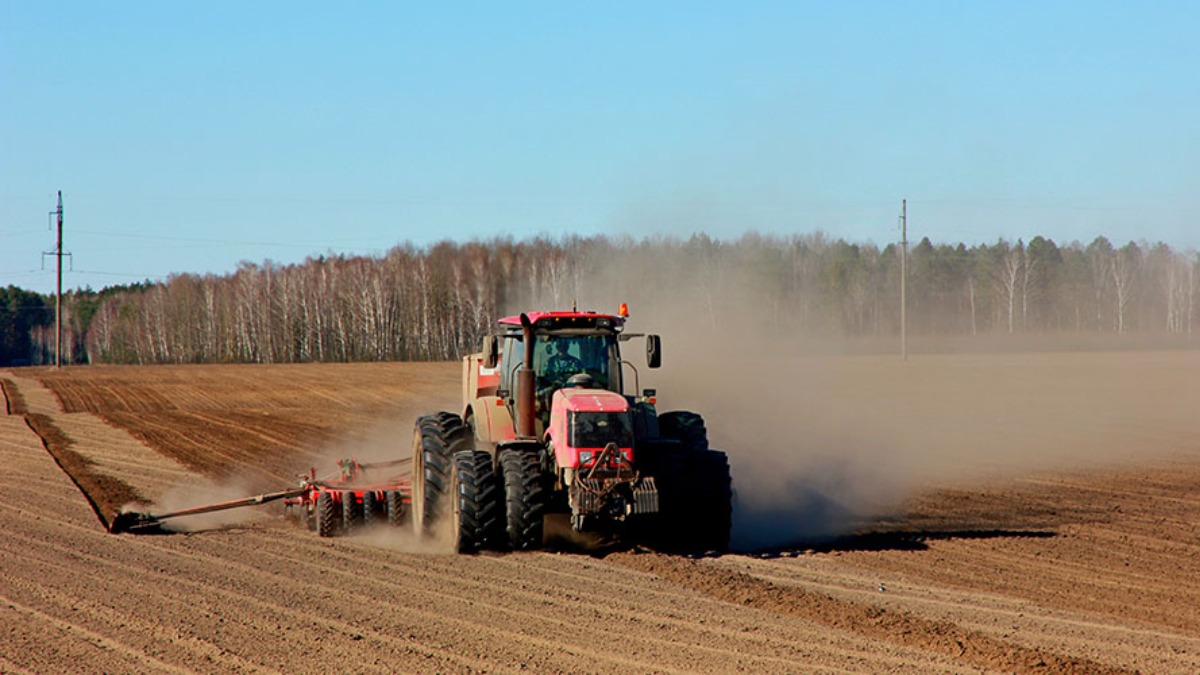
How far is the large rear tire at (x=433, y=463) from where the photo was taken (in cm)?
1416

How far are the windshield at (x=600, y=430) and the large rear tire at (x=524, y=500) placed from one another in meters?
0.53

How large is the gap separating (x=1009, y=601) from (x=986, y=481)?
10.6 metres

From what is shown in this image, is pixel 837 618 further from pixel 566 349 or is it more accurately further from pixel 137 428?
pixel 137 428

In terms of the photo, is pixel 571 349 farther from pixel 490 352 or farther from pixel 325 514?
pixel 325 514

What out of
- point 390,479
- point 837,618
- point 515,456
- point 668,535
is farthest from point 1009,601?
point 390,479

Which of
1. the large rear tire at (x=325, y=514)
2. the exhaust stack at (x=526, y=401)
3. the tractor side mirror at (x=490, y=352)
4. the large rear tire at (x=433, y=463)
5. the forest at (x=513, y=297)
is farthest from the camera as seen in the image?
the forest at (x=513, y=297)

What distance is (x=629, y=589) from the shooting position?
37.8ft

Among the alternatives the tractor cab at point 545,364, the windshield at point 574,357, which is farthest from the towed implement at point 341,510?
the windshield at point 574,357

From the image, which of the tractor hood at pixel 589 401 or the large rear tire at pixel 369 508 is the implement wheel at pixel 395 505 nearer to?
the large rear tire at pixel 369 508

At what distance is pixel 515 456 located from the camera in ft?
42.8

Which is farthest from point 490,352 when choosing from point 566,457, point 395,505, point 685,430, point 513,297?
point 513,297

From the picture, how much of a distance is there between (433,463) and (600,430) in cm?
230

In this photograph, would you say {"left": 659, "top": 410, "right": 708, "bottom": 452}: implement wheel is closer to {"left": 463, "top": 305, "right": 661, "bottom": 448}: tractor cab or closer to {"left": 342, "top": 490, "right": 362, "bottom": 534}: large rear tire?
{"left": 463, "top": 305, "right": 661, "bottom": 448}: tractor cab

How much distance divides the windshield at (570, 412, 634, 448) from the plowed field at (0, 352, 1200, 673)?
1201 mm
